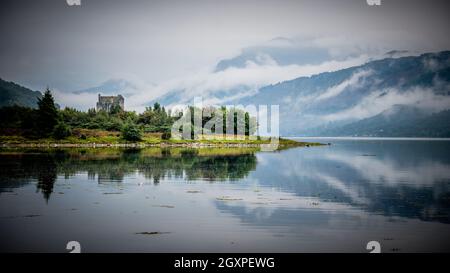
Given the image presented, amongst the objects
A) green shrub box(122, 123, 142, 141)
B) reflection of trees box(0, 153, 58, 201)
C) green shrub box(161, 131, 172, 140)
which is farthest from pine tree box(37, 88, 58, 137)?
reflection of trees box(0, 153, 58, 201)

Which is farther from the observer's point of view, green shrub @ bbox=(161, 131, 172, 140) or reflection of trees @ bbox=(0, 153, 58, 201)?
green shrub @ bbox=(161, 131, 172, 140)

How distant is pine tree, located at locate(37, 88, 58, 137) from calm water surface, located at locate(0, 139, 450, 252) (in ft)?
298

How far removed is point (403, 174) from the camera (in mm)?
56656

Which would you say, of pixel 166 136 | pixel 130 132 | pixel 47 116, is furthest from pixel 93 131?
pixel 166 136

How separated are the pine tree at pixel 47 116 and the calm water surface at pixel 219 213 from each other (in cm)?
9091

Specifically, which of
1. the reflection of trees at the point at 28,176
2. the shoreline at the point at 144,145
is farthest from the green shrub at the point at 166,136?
the reflection of trees at the point at 28,176

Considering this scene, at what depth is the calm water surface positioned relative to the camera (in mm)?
22969

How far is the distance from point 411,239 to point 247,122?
478 ft

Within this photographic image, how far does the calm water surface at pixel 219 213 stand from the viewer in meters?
23.0

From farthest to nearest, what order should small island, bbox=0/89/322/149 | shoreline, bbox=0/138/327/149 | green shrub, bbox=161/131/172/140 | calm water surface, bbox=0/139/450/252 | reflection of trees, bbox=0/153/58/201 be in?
green shrub, bbox=161/131/172/140
small island, bbox=0/89/322/149
shoreline, bbox=0/138/327/149
reflection of trees, bbox=0/153/58/201
calm water surface, bbox=0/139/450/252

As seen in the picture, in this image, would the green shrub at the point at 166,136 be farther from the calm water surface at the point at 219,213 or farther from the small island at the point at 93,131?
the calm water surface at the point at 219,213

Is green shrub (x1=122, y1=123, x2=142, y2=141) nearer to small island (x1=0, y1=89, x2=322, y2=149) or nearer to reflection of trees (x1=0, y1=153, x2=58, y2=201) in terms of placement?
small island (x1=0, y1=89, x2=322, y2=149)

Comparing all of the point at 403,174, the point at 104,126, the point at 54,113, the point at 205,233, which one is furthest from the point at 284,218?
the point at 104,126

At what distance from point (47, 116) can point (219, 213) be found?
4743 inches
